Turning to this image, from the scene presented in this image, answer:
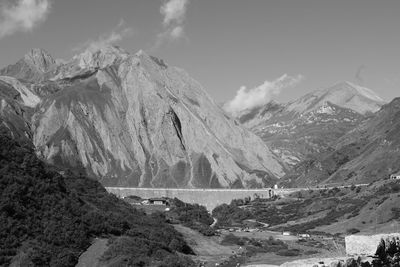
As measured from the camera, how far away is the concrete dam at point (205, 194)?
544 feet

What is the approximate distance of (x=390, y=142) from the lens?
498 ft

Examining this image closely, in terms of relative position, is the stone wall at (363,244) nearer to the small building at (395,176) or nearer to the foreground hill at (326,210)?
the foreground hill at (326,210)

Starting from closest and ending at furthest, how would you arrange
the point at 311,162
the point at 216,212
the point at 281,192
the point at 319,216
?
the point at 319,216, the point at 216,212, the point at 281,192, the point at 311,162

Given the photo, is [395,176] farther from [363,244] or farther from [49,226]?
[363,244]

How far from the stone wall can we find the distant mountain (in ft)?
427

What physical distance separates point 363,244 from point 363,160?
153 metres

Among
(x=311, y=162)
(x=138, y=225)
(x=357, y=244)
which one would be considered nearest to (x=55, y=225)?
(x=138, y=225)

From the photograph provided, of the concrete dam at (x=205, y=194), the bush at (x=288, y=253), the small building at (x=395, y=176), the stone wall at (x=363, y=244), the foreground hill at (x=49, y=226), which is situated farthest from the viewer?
the concrete dam at (x=205, y=194)

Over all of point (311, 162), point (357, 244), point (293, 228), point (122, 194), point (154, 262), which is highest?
point (311, 162)

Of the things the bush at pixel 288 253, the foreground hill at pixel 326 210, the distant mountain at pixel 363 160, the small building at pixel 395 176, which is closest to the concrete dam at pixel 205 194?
the foreground hill at pixel 326 210

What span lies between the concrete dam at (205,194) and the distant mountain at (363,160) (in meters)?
19.7

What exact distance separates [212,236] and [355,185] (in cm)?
7060

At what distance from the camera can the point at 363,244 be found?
11.4 meters

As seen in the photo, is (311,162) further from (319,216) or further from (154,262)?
(154,262)
